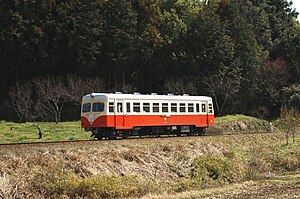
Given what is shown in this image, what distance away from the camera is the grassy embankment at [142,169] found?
47.2 ft

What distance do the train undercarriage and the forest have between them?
11.9 metres

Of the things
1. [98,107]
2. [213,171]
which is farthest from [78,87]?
[213,171]

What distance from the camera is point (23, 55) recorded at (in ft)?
129

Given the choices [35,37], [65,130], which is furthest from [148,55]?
[65,130]

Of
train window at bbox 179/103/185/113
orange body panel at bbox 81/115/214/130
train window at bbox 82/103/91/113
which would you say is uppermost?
train window at bbox 82/103/91/113

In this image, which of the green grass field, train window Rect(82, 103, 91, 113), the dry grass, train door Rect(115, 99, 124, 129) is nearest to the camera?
the dry grass

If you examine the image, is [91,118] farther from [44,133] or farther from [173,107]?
[44,133]

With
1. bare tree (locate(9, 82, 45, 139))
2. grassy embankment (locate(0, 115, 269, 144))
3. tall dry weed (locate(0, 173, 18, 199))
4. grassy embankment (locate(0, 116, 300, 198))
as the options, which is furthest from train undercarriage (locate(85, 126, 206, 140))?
bare tree (locate(9, 82, 45, 139))

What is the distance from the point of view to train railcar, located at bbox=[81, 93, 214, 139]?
23.1 meters

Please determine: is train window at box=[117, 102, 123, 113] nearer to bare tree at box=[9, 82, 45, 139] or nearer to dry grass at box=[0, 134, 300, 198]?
dry grass at box=[0, 134, 300, 198]

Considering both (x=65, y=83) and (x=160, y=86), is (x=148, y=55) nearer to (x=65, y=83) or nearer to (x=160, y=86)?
(x=160, y=86)

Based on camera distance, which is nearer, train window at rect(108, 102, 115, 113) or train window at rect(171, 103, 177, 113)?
train window at rect(108, 102, 115, 113)

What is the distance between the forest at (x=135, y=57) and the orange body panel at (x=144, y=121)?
12140 mm

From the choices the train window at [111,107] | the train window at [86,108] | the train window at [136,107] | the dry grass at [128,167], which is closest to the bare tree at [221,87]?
the dry grass at [128,167]
